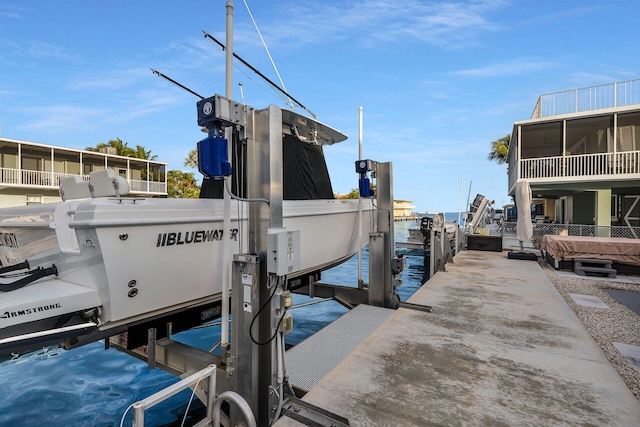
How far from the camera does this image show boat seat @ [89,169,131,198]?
3254 mm

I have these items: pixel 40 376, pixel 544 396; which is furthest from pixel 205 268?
pixel 40 376

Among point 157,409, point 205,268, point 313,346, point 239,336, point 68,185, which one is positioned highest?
point 68,185

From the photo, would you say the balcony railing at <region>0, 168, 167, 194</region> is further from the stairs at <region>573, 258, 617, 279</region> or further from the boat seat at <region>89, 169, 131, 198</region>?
the stairs at <region>573, 258, 617, 279</region>

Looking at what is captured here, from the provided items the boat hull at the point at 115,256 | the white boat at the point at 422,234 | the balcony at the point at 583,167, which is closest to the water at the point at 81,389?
the boat hull at the point at 115,256

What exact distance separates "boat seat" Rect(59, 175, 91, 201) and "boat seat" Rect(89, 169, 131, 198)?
388 millimetres

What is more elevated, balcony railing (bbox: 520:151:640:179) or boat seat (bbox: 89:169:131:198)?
balcony railing (bbox: 520:151:640:179)

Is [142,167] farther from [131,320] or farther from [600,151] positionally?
[600,151]

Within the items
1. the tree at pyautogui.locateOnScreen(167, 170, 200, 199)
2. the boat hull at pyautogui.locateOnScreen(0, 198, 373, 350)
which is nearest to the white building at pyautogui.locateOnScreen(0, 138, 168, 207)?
the tree at pyautogui.locateOnScreen(167, 170, 200, 199)

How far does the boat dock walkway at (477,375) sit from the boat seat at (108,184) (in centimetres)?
259

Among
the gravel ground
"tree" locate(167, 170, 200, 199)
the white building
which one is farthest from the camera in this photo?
"tree" locate(167, 170, 200, 199)

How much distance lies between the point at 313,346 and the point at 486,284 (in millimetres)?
4808

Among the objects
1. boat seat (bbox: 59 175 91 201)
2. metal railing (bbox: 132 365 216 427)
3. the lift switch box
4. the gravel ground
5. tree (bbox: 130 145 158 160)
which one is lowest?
the gravel ground

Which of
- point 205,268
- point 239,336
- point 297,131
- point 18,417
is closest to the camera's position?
point 239,336

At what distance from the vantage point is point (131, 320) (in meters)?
2.93
